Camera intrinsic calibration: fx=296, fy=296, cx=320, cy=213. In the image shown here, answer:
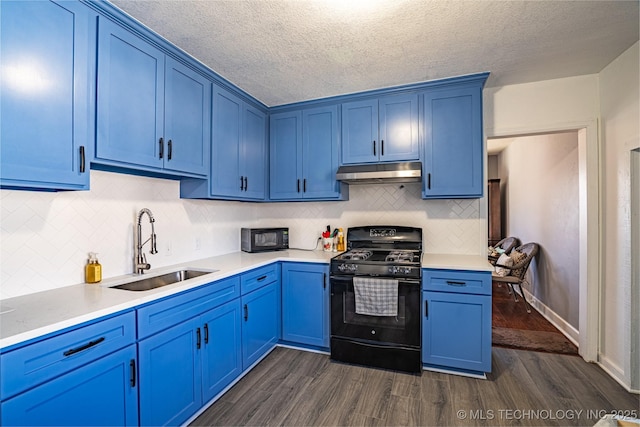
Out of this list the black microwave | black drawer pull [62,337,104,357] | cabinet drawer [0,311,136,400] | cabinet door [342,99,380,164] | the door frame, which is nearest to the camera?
cabinet drawer [0,311,136,400]

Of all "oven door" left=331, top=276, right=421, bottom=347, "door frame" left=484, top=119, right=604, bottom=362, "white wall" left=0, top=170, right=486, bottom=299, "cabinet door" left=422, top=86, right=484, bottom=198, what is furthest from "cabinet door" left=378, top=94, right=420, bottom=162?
"door frame" left=484, top=119, right=604, bottom=362

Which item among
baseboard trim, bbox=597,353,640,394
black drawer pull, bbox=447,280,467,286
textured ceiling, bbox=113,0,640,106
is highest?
textured ceiling, bbox=113,0,640,106

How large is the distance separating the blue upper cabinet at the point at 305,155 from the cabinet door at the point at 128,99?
1.41m

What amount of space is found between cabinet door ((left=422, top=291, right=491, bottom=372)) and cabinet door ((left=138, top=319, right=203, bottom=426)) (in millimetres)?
1736

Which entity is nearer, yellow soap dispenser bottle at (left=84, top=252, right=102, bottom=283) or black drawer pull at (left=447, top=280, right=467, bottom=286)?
yellow soap dispenser bottle at (left=84, top=252, right=102, bottom=283)

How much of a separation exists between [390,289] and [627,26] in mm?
2323

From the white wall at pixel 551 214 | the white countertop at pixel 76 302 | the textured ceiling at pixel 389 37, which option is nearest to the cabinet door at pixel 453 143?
the textured ceiling at pixel 389 37

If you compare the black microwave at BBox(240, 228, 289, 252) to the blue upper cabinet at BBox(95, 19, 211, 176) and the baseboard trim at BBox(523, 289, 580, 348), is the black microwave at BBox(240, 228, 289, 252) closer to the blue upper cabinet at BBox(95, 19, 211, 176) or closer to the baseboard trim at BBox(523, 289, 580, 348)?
the blue upper cabinet at BBox(95, 19, 211, 176)

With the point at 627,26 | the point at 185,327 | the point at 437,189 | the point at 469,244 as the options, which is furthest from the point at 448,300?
the point at 627,26

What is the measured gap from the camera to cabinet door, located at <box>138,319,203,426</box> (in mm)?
1537

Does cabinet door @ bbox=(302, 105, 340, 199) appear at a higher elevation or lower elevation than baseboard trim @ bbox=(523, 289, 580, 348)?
higher

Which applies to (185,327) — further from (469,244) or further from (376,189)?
(469,244)

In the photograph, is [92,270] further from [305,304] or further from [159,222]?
[305,304]

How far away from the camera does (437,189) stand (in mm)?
2670
